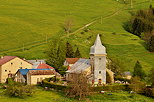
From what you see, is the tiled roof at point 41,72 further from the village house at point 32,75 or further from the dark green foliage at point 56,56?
the dark green foliage at point 56,56

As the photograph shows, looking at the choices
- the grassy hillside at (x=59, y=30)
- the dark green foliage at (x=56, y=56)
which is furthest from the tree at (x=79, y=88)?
the grassy hillside at (x=59, y=30)

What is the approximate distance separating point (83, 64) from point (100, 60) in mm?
5981

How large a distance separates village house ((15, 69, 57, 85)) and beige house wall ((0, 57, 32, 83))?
4.46 m

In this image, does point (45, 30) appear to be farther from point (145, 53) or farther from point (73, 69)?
point (73, 69)

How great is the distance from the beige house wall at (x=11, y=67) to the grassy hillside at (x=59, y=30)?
76.0ft

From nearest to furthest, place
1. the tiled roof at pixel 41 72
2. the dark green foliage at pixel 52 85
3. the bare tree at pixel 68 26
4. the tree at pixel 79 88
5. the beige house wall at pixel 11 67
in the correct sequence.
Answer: the tree at pixel 79 88 < the dark green foliage at pixel 52 85 < the tiled roof at pixel 41 72 < the beige house wall at pixel 11 67 < the bare tree at pixel 68 26

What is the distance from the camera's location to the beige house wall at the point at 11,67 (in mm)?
86750

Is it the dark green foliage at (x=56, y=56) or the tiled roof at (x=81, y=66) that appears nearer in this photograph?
the tiled roof at (x=81, y=66)

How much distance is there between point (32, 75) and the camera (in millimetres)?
78500

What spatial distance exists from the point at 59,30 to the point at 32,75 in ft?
242

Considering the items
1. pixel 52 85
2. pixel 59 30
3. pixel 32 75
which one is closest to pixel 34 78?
pixel 32 75

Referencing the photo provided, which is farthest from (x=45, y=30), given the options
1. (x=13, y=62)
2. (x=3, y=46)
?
(x=13, y=62)

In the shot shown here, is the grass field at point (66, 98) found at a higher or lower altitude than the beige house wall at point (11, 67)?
lower

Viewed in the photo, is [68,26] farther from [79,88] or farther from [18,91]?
[18,91]
